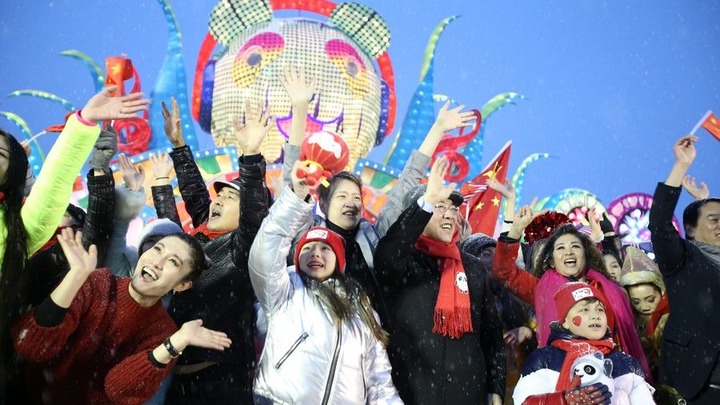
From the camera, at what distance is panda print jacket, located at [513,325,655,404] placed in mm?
3035

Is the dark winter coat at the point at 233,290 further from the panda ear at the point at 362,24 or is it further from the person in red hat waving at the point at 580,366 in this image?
the panda ear at the point at 362,24

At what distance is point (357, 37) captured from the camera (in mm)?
13008

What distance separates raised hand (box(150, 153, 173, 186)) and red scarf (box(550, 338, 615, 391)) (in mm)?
2346

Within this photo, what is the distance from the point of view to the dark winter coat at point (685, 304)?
3631 millimetres

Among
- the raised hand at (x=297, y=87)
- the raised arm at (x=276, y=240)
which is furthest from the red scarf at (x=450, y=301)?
the raised hand at (x=297, y=87)

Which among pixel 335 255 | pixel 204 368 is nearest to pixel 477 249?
pixel 335 255

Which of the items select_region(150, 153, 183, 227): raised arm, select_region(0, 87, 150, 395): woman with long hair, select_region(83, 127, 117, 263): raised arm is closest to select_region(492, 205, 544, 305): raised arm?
select_region(150, 153, 183, 227): raised arm

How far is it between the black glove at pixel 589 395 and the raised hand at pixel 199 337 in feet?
4.46

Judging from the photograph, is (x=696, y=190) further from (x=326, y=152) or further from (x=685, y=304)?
(x=326, y=152)

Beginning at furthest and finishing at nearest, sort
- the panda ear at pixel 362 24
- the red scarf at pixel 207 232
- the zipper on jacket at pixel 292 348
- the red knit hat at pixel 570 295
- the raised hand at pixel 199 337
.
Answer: the panda ear at pixel 362 24, the red scarf at pixel 207 232, the red knit hat at pixel 570 295, the zipper on jacket at pixel 292 348, the raised hand at pixel 199 337

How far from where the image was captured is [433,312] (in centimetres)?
343

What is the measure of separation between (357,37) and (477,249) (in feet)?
29.2

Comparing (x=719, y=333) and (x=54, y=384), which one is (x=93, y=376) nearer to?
(x=54, y=384)

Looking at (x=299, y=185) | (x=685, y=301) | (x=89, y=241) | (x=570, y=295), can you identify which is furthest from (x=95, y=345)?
(x=685, y=301)
